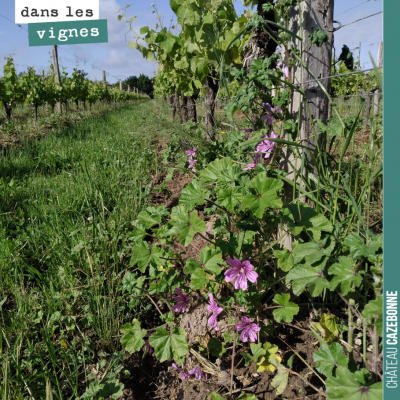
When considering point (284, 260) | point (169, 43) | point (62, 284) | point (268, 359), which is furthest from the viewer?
point (169, 43)

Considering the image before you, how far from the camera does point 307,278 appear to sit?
1010mm

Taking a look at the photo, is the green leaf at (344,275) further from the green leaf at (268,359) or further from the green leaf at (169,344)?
the green leaf at (169,344)

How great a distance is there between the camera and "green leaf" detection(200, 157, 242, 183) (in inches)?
46.4

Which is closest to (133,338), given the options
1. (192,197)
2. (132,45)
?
(192,197)

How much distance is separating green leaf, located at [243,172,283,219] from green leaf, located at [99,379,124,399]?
0.86 meters

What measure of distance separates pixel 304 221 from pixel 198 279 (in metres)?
0.43

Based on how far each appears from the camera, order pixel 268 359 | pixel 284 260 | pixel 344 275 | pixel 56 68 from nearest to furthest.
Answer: pixel 344 275 → pixel 284 260 → pixel 268 359 → pixel 56 68

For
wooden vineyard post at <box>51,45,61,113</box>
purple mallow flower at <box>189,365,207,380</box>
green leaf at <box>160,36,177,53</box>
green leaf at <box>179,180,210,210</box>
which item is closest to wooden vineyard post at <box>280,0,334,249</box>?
green leaf at <box>179,180,210,210</box>

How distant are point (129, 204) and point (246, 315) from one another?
162cm

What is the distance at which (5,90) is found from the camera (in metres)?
8.42

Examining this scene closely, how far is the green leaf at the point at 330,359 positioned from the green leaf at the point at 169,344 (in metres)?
0.44

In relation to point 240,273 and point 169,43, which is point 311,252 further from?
point 169,43

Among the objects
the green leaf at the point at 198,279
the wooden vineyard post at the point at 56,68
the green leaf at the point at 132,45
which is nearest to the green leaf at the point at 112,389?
the green leaf at the point at 198,279

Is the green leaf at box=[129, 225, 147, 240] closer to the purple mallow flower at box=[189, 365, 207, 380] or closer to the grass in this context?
the grass
